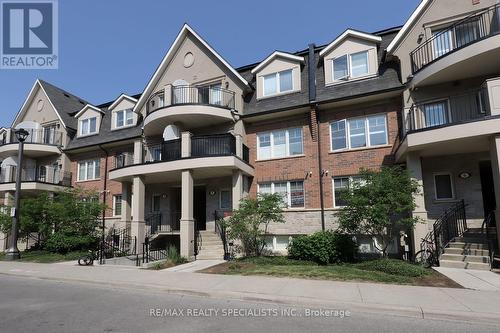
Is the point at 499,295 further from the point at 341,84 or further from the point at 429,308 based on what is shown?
the point at 341,84

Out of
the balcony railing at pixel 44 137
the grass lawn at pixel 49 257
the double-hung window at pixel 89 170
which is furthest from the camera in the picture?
the balcony railing at pixel 44 137

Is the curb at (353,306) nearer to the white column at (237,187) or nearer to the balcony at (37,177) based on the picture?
the white column at (237,187)

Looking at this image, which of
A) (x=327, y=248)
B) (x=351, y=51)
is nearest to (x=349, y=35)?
(x=351, y=51)

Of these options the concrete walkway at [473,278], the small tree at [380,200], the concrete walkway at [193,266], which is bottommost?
the concrete walkway at [193,266]

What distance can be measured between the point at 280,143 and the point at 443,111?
769 centimetres

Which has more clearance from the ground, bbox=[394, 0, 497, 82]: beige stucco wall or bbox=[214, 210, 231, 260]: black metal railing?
bbox=[394, 0, 497, 82]: beige stucco wall

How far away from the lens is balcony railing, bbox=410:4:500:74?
12.8 meters

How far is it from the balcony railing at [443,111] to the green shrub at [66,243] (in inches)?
711

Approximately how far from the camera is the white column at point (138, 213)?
17.7 m

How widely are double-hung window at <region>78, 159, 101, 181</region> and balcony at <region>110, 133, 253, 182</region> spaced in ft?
22.4

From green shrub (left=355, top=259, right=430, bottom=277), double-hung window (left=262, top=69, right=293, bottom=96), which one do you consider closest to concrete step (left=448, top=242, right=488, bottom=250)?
green shrub (left=355, top=259, right=430, bottom=277)

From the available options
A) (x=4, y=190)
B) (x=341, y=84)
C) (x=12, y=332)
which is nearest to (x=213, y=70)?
(x=341, y=84)

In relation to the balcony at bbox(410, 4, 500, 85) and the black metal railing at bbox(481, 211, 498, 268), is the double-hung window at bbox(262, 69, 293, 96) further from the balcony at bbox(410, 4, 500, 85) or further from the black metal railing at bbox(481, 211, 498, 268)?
the black metal railing at bbox(481, 211, 498, 268)

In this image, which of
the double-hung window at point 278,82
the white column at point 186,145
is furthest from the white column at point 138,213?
the double-hung window at point 278,82
